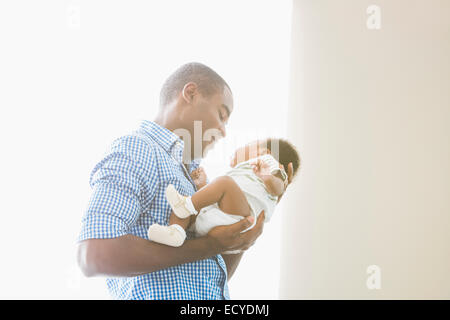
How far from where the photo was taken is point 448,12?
154 cm

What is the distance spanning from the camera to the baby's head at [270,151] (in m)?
1.05

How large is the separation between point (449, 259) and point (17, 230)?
149 cm

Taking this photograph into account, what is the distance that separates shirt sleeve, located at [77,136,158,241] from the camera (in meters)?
0.67

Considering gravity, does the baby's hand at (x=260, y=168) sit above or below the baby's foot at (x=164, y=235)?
above

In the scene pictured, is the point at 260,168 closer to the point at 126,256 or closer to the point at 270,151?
the point at 270,151

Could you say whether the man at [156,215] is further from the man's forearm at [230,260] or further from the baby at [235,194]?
the man's forearm at [230,260]

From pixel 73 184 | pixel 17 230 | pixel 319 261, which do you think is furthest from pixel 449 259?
pixel 17 230

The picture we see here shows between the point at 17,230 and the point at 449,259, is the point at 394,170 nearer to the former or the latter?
the point at 449,259

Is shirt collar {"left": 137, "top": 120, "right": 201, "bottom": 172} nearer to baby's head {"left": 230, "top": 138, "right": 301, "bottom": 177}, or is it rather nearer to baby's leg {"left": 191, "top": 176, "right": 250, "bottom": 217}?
baby's leg {"left": 191, "top": 176, "right": 250, "bottom": 217}

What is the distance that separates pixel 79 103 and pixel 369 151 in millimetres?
1148

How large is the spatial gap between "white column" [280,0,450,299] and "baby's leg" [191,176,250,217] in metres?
0.94

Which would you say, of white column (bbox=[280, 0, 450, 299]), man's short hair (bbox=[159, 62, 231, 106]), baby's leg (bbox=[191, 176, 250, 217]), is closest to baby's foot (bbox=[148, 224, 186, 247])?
baby's leg (bbox=[191, 176, 250, 217])

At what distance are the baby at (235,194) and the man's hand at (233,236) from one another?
2 centimetres

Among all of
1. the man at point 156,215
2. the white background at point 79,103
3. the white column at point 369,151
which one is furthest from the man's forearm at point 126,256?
the white column at point 369,151
